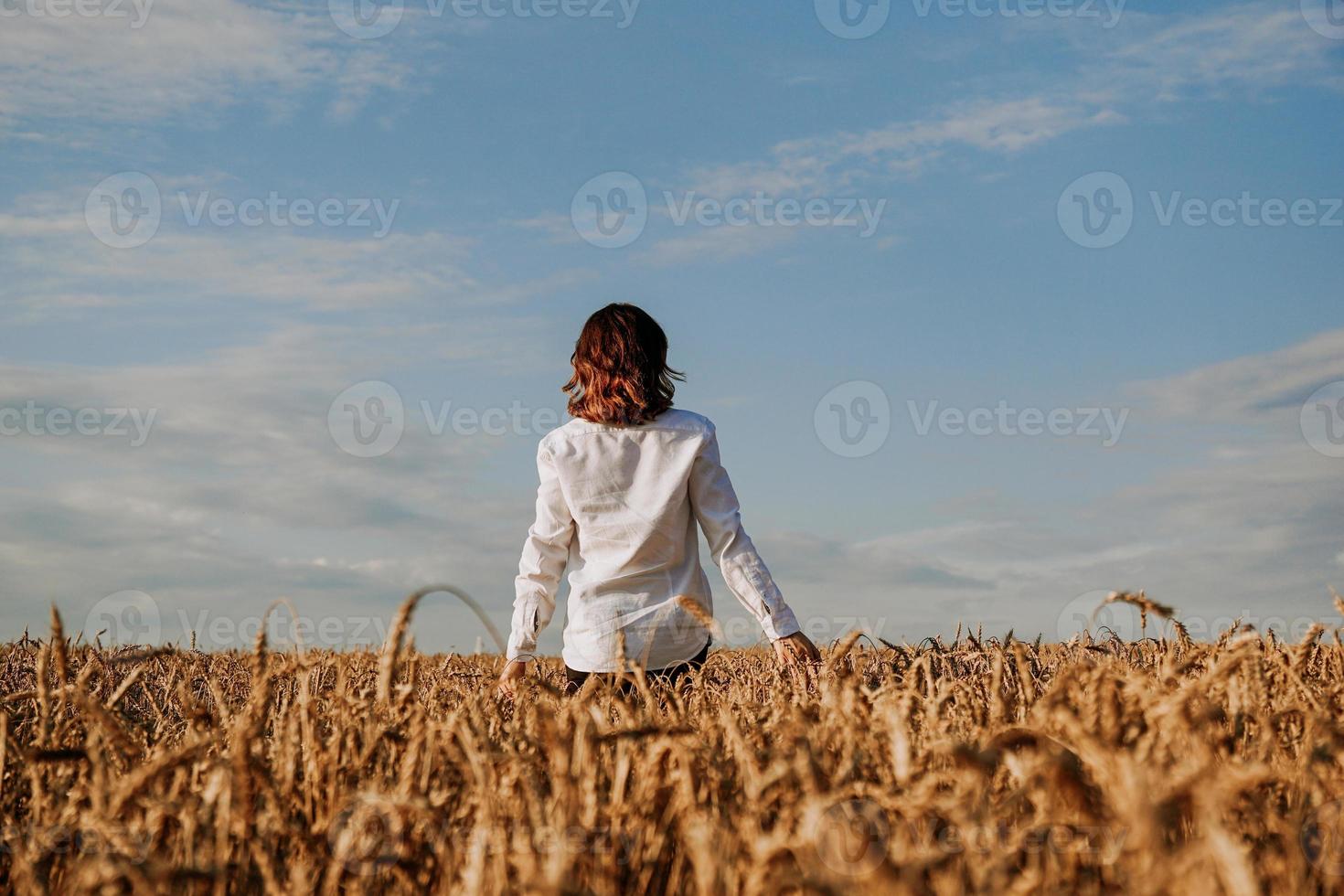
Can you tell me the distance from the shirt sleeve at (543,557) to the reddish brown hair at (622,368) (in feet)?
1.13

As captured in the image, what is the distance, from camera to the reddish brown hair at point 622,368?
16.5ft

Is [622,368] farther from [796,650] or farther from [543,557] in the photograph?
[796,650]

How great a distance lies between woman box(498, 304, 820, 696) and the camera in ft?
16.5

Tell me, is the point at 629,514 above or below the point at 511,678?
above

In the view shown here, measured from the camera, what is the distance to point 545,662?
396 inches

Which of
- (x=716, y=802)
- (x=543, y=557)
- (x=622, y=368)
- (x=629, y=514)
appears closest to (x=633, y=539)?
(x=629, y=514)

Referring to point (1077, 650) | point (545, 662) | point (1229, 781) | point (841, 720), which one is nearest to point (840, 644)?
point (841, 720)

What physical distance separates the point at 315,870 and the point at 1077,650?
484 centimetres

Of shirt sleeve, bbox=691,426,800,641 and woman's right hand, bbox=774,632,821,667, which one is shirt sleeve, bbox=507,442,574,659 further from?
woman's right hand, bbox=774,632,821,667

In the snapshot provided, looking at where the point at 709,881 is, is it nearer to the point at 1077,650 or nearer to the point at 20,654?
the point at 1077,650

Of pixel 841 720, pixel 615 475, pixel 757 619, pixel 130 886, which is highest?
pixel 615 475

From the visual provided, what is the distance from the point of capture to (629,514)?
512cm

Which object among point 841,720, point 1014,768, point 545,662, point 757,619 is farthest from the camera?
point 545,662

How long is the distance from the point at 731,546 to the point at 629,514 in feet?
1.55
